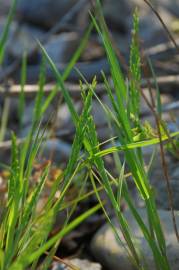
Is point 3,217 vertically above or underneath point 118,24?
above

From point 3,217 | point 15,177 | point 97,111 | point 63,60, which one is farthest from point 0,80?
point 15,177

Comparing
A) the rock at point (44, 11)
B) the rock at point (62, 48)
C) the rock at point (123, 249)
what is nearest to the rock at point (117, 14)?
the rock at point (44, 11)

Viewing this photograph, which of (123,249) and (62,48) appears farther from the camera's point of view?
(62,48)

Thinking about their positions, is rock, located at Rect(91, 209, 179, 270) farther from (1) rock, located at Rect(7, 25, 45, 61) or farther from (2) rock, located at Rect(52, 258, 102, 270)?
(1) rock, located at Rect(7, 25, 45, 61)

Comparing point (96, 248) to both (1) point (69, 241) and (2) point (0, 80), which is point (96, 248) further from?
(2) point (0, 80)

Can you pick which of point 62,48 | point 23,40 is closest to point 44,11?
point 23,40

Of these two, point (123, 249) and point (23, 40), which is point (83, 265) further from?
point (23, 40)
